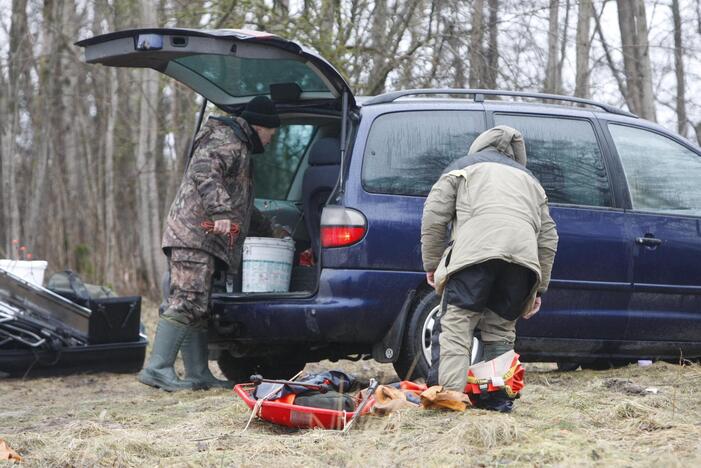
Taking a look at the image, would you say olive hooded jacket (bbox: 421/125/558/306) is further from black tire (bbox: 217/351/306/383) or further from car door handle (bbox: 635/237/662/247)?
black tire (bbox: 217/351/306/383)

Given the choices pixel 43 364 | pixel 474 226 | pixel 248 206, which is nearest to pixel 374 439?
pixel 474 226

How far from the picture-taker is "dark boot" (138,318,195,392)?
255 inches

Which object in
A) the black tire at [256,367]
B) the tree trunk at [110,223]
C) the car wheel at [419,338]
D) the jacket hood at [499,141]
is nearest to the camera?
the jacket hood at [499,141]

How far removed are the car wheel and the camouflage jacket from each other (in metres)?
1.25

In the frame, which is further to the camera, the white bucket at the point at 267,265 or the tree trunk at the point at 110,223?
the tree trunk at the point at 110,223

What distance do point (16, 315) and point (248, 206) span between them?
2.11 meters

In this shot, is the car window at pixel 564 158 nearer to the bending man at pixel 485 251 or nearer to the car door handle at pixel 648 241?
the car door handle at pixel 648 241

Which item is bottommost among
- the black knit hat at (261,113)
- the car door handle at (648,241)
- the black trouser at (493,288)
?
the black trouser at (493,288)

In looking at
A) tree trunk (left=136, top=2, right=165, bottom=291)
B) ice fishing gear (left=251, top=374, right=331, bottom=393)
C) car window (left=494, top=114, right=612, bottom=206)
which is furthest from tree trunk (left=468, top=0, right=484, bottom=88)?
ice fishing gear (left=251, top=374, right=331, bottom=393)

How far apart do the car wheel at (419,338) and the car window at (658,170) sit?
5.34 feet

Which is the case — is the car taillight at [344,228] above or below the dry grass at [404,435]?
above

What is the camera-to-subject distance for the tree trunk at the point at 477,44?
1157cm

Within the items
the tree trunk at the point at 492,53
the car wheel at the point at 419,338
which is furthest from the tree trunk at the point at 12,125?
the car wheel at the point at 419,338

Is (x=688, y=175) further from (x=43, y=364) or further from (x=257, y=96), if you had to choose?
(x=43, y=364)
